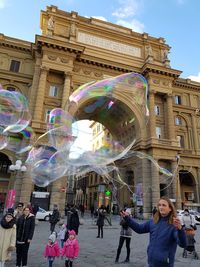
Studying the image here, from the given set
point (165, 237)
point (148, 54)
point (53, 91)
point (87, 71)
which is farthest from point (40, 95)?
point (165, 237)

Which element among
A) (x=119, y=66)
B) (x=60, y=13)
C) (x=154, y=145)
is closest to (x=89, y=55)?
(x=119, y=66)

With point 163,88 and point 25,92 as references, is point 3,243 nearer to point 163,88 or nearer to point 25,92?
point 25,92

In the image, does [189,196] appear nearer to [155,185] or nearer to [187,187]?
[187,187]

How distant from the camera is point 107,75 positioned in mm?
30609

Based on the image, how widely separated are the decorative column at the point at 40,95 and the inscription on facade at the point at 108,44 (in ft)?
28.0

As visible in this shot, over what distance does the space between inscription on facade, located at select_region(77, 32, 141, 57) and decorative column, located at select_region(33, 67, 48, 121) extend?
8.53 m

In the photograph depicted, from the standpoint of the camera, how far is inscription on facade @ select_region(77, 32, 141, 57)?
31.4 metres

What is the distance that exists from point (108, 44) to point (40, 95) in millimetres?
14038

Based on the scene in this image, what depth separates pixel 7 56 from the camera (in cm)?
2820

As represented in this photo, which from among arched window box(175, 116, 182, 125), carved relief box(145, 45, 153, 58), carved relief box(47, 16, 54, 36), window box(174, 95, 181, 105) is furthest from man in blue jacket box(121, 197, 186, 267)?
window box(174, 95, 181, 105)

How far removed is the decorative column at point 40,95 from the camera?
24897mm

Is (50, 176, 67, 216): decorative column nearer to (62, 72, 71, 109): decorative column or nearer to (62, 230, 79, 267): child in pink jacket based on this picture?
(62, 72, 71, 109): decorative column

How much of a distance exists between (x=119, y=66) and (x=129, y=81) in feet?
56.2

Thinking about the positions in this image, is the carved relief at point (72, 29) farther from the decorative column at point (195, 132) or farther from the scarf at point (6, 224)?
the scarf at point (6, 224)
